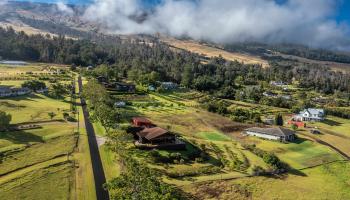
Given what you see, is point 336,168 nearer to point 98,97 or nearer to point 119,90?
point 98,97

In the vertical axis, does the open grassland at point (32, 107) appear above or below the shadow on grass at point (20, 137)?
above

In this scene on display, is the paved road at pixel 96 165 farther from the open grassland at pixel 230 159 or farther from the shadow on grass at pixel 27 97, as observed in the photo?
the shadow on grass at pixel 27 97

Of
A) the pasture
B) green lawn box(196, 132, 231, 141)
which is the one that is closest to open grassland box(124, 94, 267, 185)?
green lawn box(196, 132, 231, 141)

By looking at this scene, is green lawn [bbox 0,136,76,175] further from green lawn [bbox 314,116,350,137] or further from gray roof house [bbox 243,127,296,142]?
green lawn [bbox 314,116,350,137]

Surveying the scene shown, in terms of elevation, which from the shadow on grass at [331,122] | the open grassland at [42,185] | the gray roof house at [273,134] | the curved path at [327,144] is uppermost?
the shadow on grass at [331,122]

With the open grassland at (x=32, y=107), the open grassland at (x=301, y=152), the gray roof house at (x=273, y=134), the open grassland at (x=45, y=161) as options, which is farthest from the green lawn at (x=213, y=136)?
the open grassland at (x=32, y=107)

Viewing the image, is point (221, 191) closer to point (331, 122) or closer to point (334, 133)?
point (334, 133)
